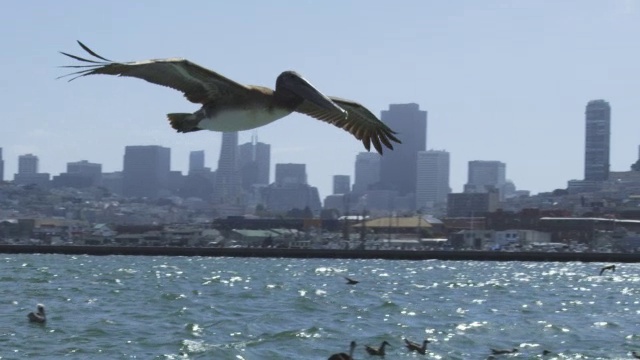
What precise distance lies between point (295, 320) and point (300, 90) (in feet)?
78.9

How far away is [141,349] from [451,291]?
26.8m

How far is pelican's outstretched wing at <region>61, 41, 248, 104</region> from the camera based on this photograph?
8375 mm

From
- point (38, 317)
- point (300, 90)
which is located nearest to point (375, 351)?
point (38, 317)

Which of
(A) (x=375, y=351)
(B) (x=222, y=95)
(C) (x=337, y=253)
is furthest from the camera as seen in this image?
(C) (x=337, y=253)

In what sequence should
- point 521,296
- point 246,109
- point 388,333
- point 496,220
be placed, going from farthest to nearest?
point 496,220, point 521,296, point 388,333, point 246,109

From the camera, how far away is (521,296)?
47.5m

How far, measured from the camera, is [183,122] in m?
8.85

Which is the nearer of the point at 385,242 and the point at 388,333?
the point at 388,333

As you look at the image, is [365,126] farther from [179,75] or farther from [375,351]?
[375,351]

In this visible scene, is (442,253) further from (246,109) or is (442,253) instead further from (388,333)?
(246,109)

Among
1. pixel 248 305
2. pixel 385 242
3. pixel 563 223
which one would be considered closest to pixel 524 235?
pixel 563 223


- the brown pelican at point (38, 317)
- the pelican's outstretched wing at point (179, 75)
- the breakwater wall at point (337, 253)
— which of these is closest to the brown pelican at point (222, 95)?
the pelican's outstretched wing at point (179, 75)

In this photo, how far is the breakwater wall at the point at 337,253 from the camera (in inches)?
4456

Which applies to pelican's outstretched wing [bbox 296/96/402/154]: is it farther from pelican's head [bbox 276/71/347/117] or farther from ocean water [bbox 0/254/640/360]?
ocean water [bbox 0/254/640/360]
